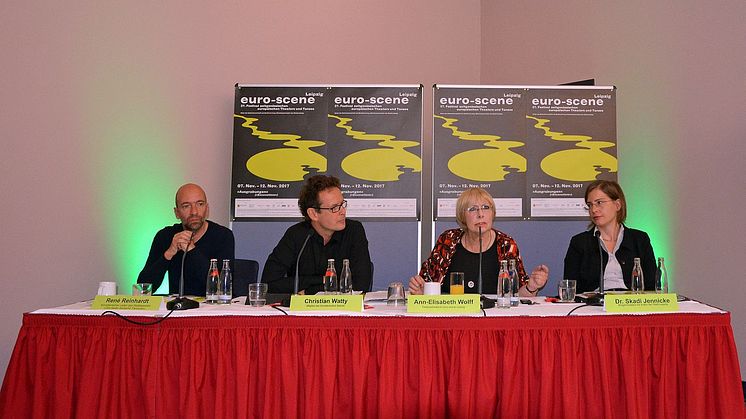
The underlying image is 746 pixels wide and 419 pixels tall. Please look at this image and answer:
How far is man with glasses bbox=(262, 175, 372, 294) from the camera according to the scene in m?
3.36

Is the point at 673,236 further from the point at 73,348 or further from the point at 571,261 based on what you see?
the point at 73,348

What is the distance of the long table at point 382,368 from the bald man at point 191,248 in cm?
110

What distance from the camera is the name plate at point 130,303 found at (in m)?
2.59

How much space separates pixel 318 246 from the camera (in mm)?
3477

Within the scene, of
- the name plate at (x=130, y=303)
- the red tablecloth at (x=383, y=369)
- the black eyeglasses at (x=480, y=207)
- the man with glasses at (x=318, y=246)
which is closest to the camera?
the red tablecloth at (x=383, y=369)

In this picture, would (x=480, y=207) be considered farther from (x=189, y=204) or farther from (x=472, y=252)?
(x=189, y=204)

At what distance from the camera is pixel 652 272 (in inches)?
138

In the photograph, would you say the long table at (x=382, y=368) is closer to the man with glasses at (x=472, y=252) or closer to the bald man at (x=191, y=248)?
the man with glasses at (x=472, y=252)

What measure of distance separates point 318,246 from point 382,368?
1185mm

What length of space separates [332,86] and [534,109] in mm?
1385

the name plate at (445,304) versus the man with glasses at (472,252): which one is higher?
the man with glasses at (472,252)

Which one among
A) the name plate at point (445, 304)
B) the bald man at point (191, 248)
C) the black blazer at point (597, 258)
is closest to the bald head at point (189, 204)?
the bald man at point (191, 248)

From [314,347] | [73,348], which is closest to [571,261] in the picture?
[314,347]

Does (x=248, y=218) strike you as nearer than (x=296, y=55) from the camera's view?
Yes
